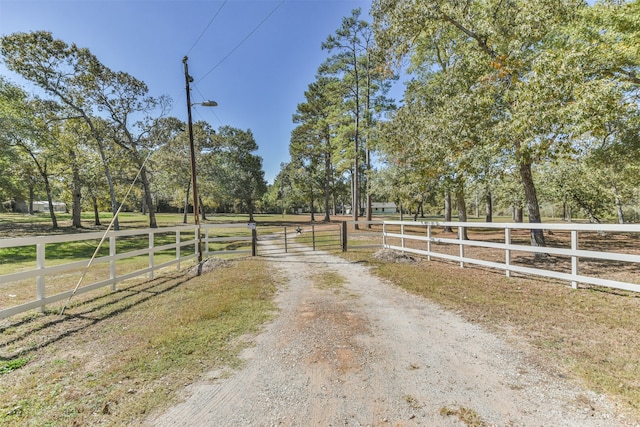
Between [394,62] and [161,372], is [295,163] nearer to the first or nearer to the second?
[394,62]

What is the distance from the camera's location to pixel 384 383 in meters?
2.69

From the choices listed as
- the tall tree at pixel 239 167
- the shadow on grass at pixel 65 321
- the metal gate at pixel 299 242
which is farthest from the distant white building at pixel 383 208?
the shadow on grass at pixel 65 321

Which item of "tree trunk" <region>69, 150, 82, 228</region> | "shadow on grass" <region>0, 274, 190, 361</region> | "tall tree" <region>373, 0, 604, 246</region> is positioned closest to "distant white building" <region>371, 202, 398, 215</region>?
"tree trunk" <region>69, 150, 82, 228</region>

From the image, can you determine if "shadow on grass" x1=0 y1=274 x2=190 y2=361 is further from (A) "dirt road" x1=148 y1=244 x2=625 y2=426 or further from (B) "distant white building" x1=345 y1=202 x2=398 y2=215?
(B) "distant white building" x1=345 y1=202 x2=398 y2=215

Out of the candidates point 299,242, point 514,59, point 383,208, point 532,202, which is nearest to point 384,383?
point 532,202

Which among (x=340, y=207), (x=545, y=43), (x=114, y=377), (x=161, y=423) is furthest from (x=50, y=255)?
(x=340, y=207)

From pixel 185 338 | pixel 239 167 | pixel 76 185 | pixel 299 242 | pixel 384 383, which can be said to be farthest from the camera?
pixel 239 167

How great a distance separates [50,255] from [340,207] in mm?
76539

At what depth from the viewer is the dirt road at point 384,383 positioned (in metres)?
2.24

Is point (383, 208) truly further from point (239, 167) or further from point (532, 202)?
point (532, 202)

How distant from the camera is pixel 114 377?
285 cm

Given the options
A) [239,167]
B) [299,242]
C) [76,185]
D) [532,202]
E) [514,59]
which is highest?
[239,167]

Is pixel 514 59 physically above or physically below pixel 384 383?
above

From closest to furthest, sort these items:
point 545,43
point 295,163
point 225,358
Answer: point 225,358 < point 545,43 < point 295,163
